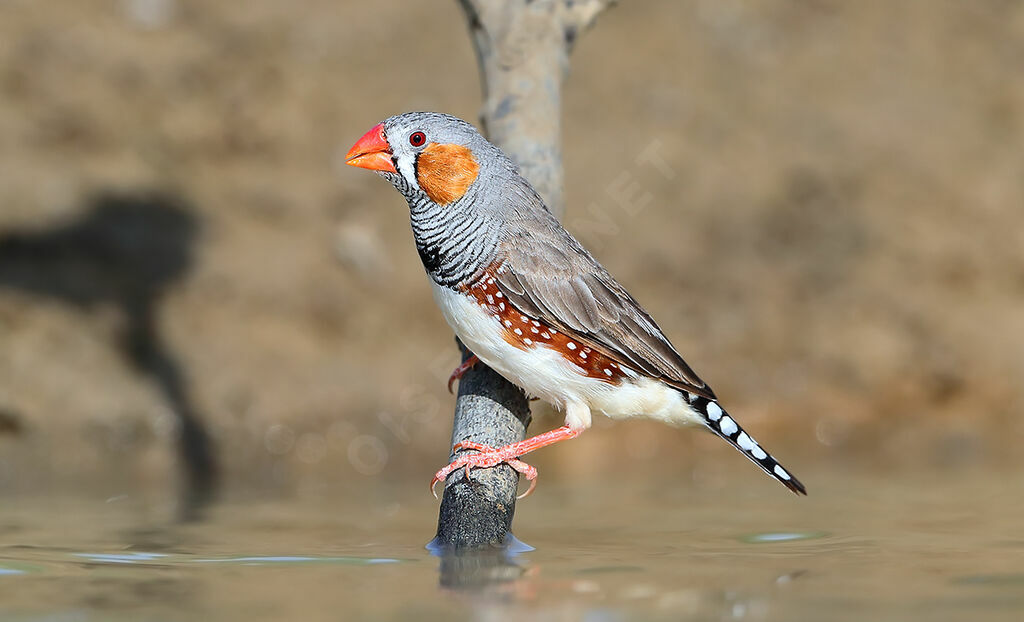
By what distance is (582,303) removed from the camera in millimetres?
3752

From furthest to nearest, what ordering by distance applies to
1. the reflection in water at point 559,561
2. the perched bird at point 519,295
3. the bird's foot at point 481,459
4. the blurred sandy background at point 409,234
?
the blurred sandy background at point 409,234, the perched bird at point 519,295, the bird's foot at point 481,459, the reflection in water at point 559,561

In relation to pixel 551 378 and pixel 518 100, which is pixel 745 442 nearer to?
pixel 551 378

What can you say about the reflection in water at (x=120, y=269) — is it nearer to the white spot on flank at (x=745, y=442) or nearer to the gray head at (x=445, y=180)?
the gray head at (x=445, y=180)

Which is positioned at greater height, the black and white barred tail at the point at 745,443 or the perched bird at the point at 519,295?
the perched bird at the point at 519,295

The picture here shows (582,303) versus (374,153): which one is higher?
(374,153)

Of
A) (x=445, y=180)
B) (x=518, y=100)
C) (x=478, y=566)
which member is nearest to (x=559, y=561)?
(x=478, y=566)

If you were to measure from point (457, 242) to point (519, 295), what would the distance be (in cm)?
26

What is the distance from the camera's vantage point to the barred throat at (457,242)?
363 cm

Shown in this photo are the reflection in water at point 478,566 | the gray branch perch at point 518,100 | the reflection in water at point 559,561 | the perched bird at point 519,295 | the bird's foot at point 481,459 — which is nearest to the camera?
the reflection in water at point 559,561

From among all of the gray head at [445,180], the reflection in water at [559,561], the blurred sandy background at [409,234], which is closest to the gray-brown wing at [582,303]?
the gray head at [445,180]

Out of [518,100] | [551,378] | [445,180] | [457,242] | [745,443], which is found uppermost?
[518,100]

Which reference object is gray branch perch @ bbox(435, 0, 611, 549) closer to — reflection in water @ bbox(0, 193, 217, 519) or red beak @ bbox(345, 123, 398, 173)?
red beak @ bbox(345, 123, 398, 173)

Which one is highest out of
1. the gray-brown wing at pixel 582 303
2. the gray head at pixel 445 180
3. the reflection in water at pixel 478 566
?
the gray head at pixel 445 180

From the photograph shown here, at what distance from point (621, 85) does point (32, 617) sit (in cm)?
567
